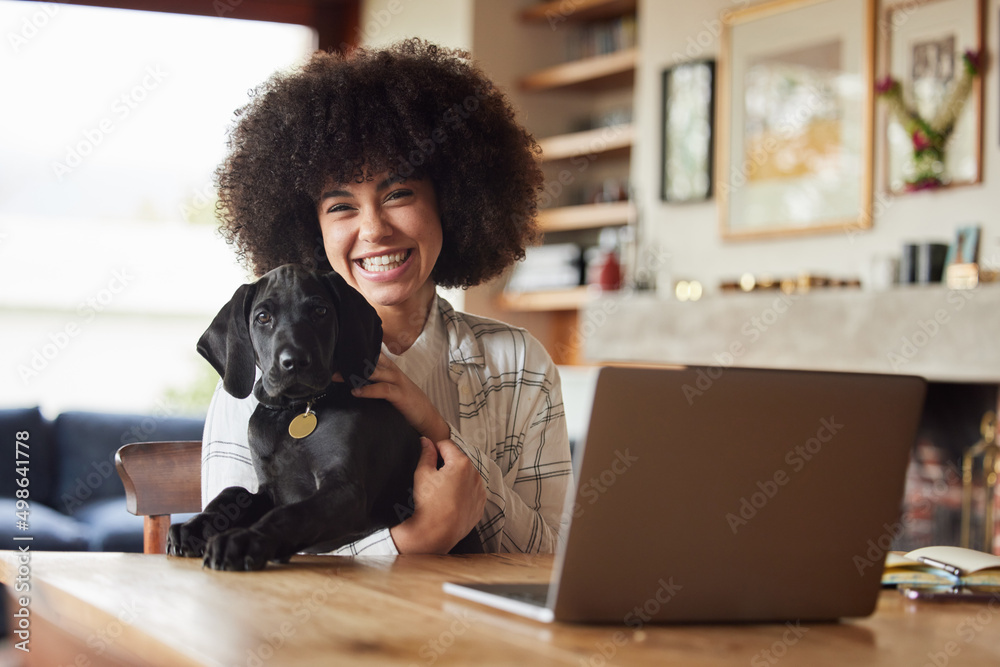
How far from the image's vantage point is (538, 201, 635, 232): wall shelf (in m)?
4.98

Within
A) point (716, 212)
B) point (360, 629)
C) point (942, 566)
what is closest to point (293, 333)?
point (360, 629)

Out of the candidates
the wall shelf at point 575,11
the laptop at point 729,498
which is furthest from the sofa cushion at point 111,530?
the wall shelf at point 575,11

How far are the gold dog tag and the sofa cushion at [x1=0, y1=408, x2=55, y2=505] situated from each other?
9.00ft

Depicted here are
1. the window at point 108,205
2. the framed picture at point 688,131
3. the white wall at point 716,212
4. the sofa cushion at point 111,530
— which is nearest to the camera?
the sofa cushion at point 111,530

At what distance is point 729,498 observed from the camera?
86 centimetres

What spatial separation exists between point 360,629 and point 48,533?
3.00 m

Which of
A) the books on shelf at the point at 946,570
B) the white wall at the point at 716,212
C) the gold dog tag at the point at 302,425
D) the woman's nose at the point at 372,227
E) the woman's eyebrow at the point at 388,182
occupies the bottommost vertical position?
the books on shelf at the point at 946,570

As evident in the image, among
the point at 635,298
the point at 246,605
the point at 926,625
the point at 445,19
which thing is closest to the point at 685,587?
the point at 926,625

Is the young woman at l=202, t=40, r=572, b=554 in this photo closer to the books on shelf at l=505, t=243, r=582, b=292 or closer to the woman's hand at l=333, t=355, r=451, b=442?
the woman's hand at l=333, t=355, r=451, b=442

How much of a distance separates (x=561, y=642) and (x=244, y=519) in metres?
0.50

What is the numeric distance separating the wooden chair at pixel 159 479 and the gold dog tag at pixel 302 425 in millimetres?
345

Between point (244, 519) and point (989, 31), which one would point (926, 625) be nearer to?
point (244, 519)

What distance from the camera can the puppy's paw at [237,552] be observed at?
101 cm

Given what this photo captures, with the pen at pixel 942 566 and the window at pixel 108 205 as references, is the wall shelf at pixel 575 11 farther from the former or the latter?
the pen at pixel 942 566
